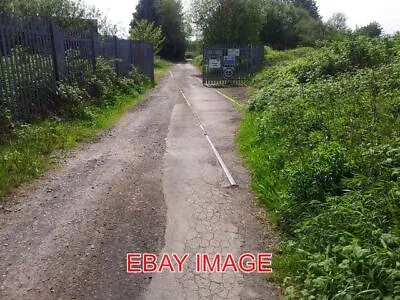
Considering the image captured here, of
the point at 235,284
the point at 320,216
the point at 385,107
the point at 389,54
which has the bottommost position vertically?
the point at 235,284

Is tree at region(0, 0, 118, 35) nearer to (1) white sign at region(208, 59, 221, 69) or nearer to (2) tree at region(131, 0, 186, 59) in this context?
(1) white sign at region(208, 59, 221, 69)

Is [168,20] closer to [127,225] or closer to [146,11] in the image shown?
[146,11]

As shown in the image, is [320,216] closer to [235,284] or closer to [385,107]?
[235,284]

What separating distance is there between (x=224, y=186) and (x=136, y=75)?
45.0 ft

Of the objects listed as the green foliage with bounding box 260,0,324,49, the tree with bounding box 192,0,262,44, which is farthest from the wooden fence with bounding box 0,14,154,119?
the green foliage with bounding box 260,0,324,49

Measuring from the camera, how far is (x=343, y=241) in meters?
3.18

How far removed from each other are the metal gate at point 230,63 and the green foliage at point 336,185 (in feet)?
44.0

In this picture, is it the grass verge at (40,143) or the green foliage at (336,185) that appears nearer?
the green foliage at (336,185)

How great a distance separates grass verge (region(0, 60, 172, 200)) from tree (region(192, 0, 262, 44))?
2325 centimetres

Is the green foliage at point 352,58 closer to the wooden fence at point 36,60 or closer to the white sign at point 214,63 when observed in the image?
the wooden fence at point 36,60

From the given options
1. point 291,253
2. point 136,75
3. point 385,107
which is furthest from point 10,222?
point 136,75

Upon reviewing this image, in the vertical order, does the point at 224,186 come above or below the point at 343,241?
below

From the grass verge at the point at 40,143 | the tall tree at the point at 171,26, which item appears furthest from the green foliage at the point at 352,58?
the tall tree at the point at 171,26

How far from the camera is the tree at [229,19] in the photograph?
3161cm
